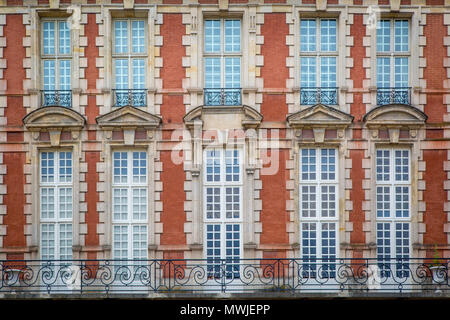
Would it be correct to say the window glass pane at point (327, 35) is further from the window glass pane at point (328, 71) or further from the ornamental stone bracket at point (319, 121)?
the ornamental stone bracket at point (319, 121)

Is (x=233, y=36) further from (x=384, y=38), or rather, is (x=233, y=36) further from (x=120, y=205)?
(x=120, y=205)

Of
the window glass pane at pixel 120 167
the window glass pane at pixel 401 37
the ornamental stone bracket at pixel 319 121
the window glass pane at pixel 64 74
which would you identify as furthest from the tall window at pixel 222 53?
the window glass pane at pixel 401 37

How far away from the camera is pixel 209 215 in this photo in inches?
605

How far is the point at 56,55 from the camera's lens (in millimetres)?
15594

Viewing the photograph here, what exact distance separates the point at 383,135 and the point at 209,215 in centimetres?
450

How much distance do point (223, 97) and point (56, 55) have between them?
4.12 m

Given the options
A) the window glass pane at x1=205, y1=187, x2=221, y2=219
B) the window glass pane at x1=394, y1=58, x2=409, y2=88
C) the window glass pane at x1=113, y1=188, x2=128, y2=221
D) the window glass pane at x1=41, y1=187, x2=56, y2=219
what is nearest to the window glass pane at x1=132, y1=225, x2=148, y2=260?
the window glass pane at x1=113, y1=188, x2=128, y2=221

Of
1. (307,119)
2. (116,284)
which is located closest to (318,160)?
(307,119)

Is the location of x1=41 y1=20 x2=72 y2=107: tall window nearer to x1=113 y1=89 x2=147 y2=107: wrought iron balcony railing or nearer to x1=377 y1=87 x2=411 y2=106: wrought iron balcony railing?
x1=113 y1=89 x2=147 y2=107: wrought iron balcony railing

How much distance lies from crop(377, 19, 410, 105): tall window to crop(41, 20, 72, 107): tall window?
7443mm

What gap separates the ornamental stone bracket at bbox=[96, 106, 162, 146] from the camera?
15.1m

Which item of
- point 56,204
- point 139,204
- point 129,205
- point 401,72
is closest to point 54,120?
point 56,204
